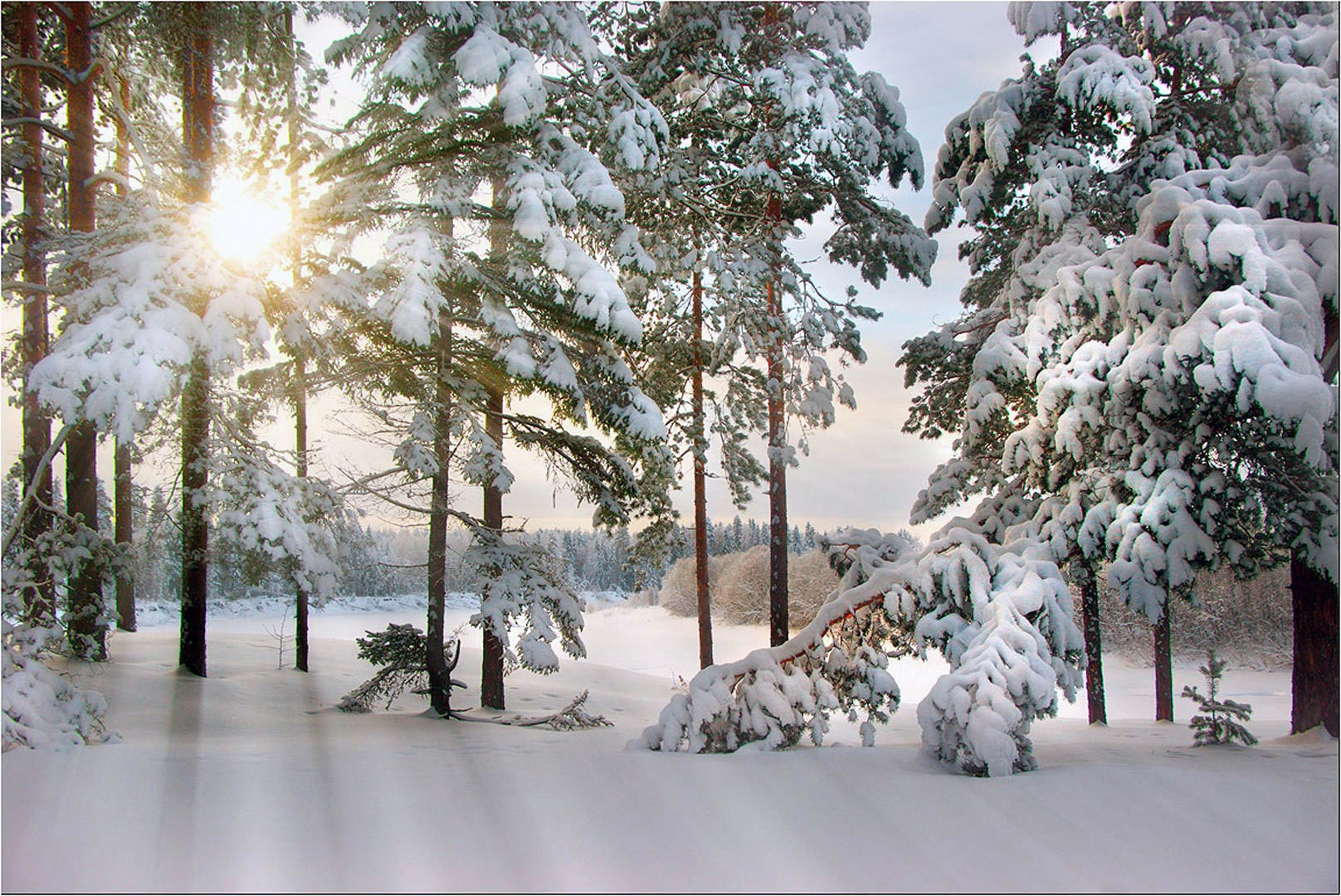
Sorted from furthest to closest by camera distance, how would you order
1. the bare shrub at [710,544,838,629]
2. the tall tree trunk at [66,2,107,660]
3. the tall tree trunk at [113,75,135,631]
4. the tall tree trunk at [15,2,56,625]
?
the bare shrub at [710,544,838,629] → the tall tree trunk at [113,75,135,631] → the tall tree trunk at [66,2,107,660] → the tall tree trunk at [15,2,56,625]

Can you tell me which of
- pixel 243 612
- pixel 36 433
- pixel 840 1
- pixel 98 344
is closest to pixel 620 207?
pixel 98 344

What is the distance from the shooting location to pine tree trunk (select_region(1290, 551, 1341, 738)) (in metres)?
8.53

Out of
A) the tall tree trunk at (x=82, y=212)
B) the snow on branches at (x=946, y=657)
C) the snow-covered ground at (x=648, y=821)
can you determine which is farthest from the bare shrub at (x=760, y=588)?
the tall tree trunk at (x=82, y=212)

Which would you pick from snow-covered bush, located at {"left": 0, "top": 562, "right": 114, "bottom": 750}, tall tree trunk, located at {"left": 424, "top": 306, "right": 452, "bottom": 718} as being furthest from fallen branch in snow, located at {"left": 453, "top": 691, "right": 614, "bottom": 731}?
snow-covered bush, located at {"left": 0, "top": 562, "right": 114, "bottom": 750}

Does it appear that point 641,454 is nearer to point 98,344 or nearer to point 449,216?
point 449,216

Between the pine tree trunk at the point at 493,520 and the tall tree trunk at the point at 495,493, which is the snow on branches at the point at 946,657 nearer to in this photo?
the tall tree trunk at the point at 495,493

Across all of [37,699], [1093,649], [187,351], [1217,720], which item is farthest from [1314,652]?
[37,699]

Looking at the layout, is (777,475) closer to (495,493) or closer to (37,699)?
(495,493)

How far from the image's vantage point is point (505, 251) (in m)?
10.5

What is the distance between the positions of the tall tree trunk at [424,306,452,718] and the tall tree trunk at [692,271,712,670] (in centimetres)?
535

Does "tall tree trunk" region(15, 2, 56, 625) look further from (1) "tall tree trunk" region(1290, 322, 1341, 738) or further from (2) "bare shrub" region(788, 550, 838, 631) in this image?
(2) "bare shrub" region(788, 550, 838, 631)

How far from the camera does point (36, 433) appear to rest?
1034cm

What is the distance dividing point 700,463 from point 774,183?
5.30 metres

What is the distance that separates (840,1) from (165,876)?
1411cm
